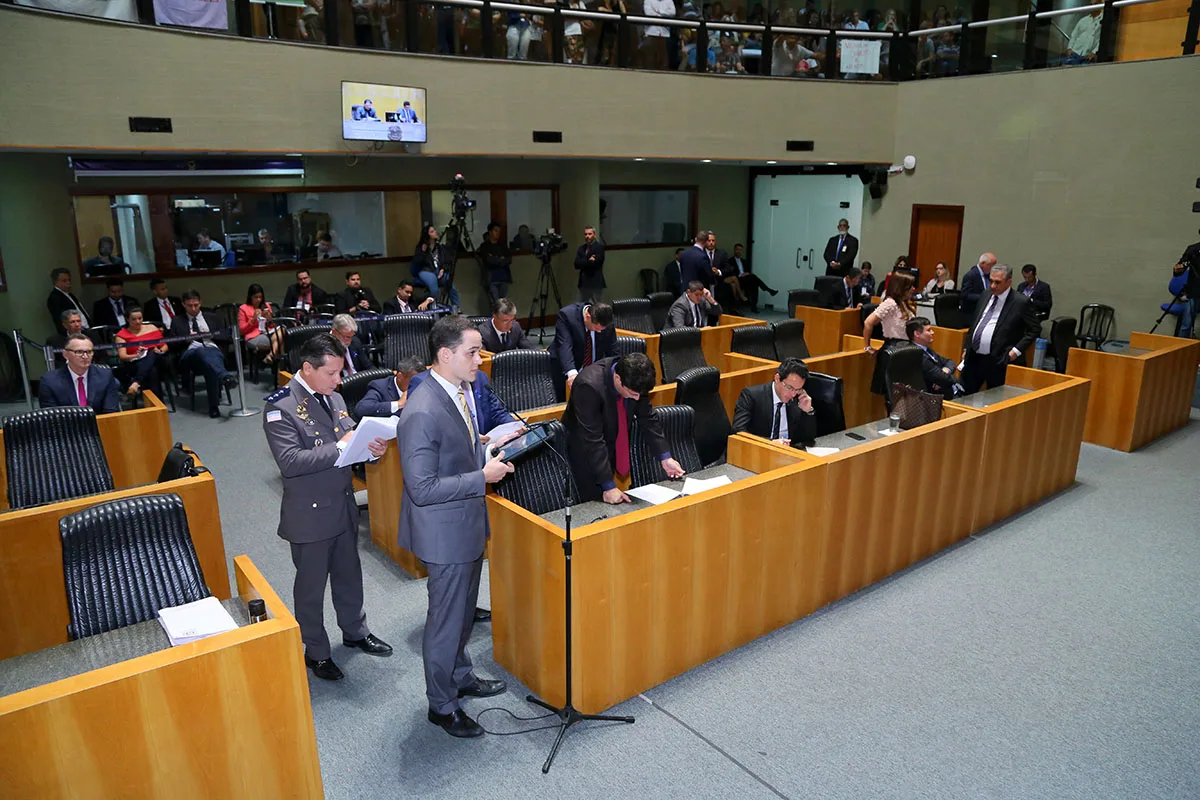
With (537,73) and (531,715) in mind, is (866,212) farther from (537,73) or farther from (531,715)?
(531,715)

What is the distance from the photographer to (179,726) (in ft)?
8.88

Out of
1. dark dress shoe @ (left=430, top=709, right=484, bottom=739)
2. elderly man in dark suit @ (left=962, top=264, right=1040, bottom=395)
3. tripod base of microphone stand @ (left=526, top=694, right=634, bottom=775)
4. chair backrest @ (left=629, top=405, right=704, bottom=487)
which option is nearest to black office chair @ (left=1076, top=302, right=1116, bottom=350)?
elderly man in dark suit @ (left=962, top=264, right=1040, bottom=395)

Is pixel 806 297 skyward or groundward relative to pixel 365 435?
groundward

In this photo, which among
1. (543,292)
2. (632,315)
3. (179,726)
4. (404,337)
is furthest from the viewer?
(543,292)

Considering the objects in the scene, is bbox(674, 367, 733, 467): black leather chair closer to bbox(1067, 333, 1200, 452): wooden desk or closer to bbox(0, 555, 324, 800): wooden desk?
bbox(0, 555, 324, 800): wooden desk

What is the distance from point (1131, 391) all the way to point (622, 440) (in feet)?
17.9

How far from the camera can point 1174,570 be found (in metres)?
5.36

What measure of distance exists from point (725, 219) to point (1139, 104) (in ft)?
22.5

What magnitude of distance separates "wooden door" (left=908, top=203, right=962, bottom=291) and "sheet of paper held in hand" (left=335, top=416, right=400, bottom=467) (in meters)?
11.8

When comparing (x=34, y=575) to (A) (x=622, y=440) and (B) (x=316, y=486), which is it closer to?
(B) (x=316, y=486)

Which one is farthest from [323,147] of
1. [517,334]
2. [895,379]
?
[895,379]

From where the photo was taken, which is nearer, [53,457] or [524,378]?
[53,457]

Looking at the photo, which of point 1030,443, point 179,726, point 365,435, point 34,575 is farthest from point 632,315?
point 179,726

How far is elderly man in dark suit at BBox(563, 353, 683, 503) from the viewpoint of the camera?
4.31 m
